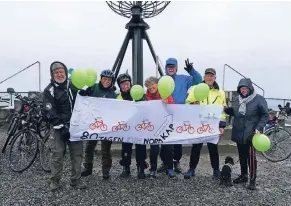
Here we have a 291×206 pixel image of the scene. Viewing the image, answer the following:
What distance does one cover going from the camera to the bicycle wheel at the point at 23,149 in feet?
18.5

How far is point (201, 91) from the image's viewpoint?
16.2 feet

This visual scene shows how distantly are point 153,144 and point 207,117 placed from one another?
42.5 inches

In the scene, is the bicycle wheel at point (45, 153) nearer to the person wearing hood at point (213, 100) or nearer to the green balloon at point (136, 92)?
the green balloon at point (136, 92)

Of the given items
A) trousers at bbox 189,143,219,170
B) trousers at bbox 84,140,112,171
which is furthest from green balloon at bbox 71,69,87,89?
trousers at bbox 189,143,219,170

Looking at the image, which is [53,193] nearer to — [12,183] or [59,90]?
[12,183]

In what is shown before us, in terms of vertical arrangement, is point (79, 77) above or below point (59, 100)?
above

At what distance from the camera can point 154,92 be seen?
5215 mm

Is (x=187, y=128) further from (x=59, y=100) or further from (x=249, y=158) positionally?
(x=59, y=100)

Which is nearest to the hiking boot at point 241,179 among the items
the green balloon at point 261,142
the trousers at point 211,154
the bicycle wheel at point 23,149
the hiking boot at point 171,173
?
the trousers at point 211,154

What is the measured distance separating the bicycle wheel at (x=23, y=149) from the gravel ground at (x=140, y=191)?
0.52 ft

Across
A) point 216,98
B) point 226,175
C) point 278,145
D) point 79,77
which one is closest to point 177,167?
point 226,175

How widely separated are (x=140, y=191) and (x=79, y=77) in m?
2.04

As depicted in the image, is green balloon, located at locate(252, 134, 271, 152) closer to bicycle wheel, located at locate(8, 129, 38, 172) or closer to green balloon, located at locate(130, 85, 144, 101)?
green balloon, located at locate(130, 85, 144, 101)

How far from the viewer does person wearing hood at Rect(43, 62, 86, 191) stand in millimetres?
4554
